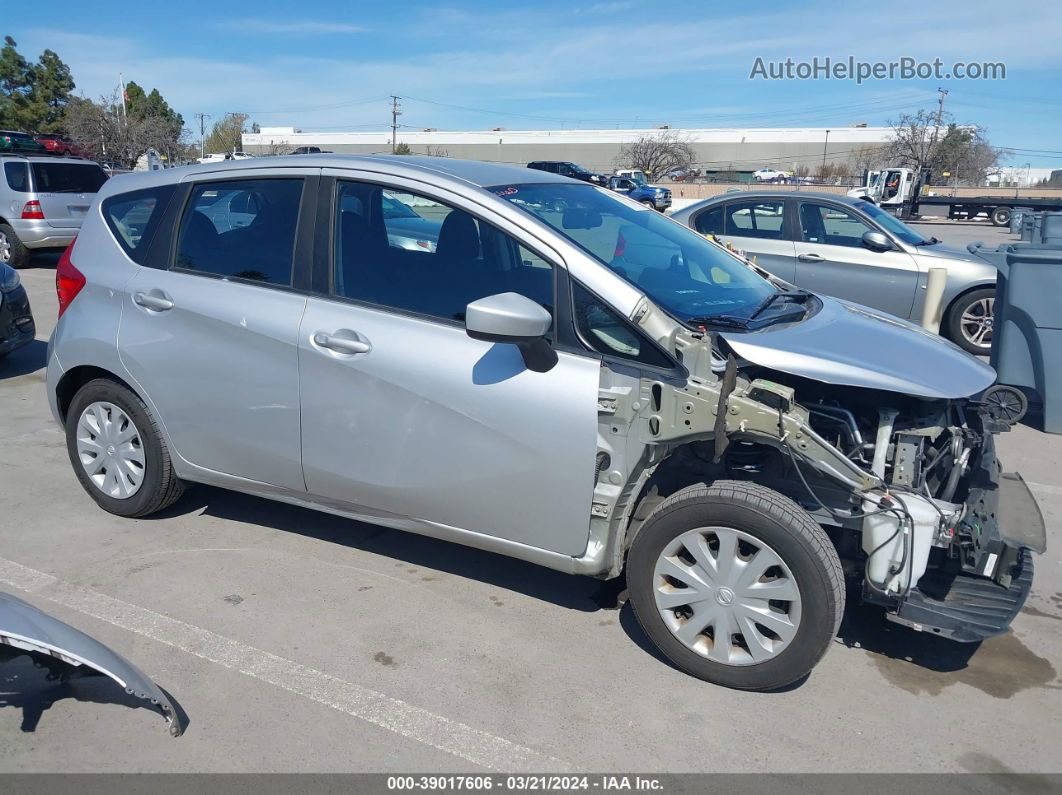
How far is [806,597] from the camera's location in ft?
9.95

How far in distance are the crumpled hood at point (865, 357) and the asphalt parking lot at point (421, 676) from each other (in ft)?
3.74

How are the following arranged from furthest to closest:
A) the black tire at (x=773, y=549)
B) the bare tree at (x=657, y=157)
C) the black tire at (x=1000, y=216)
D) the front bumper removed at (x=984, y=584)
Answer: the bare tree at (x=657, y=157)
the black tire at (x=1000, y=216)
the front bumper removed at (x=984, y=584)
the black tire at (x=773, y=549)

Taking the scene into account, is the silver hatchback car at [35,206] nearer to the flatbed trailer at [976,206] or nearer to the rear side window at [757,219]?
the rear side window at [757,219]

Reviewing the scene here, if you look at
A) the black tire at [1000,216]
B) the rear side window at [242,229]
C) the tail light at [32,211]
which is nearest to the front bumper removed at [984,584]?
the rear side window at [242,229]

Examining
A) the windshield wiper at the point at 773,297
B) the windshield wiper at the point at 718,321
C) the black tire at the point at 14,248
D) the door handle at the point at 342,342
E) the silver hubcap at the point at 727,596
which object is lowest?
the silver hubcap at the point at 727,596

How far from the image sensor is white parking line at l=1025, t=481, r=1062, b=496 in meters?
5.47

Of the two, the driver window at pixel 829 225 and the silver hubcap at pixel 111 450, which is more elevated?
the driver window at pixel 829 225

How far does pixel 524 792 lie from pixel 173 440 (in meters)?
2.52

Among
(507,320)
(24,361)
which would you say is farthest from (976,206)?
(507,320)

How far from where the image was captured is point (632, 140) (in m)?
84.0

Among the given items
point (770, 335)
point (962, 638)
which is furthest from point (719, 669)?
point (770, 335)

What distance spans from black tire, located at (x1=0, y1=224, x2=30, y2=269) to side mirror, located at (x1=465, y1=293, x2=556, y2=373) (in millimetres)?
13106

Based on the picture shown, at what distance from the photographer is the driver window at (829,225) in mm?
9070

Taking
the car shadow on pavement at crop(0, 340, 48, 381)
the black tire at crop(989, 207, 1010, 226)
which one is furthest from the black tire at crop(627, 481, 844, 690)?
the black tire at crop(989, 207, 1010, 226)
